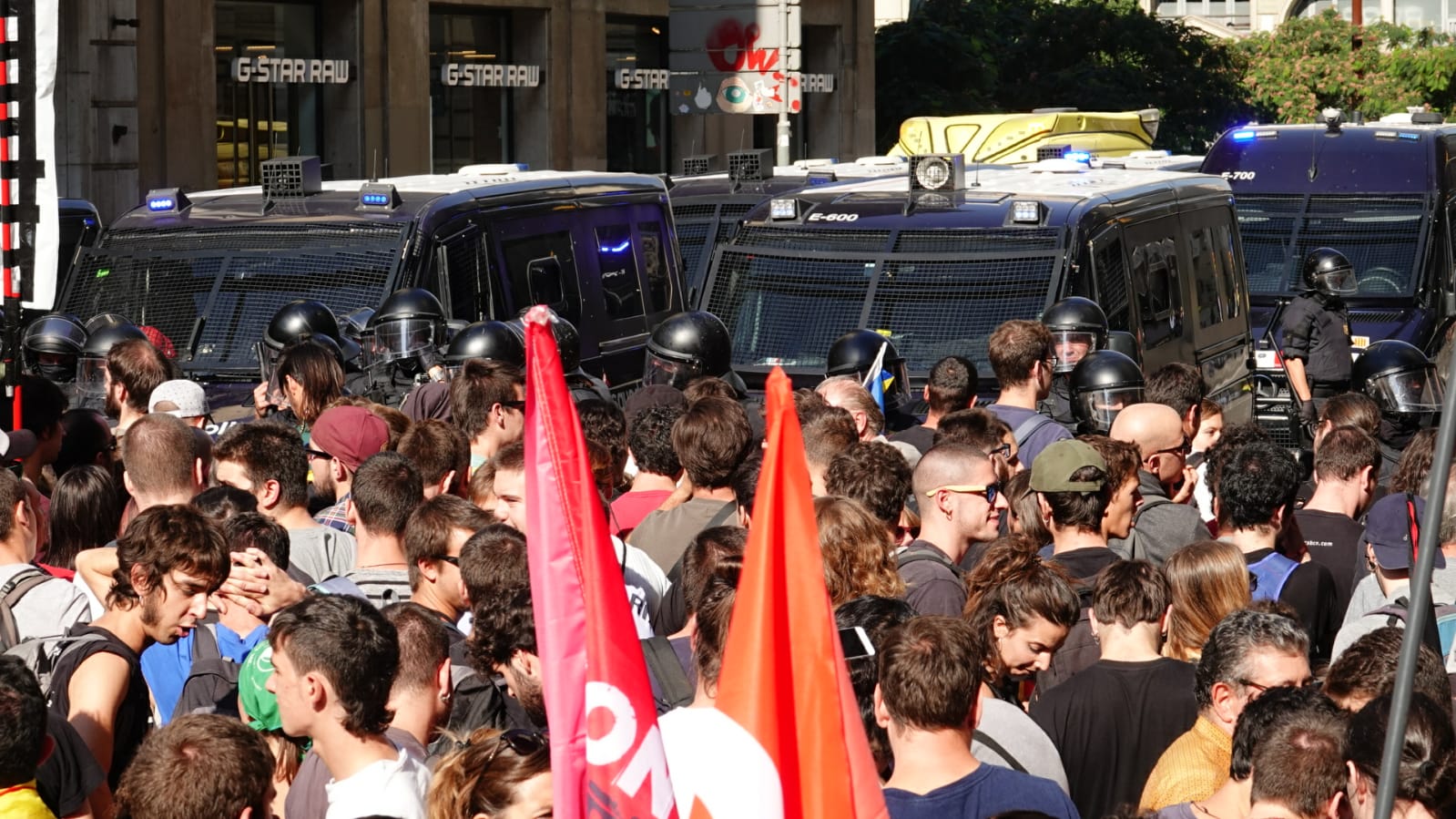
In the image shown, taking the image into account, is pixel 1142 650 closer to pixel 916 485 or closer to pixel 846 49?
pixel 916 485

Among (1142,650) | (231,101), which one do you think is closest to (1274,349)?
(1142,650)

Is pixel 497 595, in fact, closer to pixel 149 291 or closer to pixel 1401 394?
pixel 1401 394

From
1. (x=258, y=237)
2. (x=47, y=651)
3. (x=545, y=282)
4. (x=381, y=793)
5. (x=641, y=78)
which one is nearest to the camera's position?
(x=381, y=793)

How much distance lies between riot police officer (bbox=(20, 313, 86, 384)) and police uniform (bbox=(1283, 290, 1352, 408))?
770 cm

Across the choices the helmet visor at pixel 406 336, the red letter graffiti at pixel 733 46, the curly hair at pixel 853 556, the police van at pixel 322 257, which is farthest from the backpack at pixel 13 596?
the red letter graffiti at pixel 733 46

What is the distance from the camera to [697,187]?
15.7m

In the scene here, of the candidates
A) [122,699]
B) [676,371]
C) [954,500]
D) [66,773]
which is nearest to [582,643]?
[66,773]

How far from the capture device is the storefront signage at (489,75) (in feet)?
88.8

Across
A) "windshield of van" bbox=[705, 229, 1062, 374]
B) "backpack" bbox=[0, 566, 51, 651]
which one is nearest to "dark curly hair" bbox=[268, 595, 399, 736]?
"backpack" bbox=[0, 566, 51, 651]

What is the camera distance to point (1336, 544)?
705 cm

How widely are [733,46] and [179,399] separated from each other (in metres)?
19.4

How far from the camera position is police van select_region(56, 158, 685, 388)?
1098 centimetres

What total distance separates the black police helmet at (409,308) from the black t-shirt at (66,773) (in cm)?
547

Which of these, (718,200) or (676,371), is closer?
(676,371)
